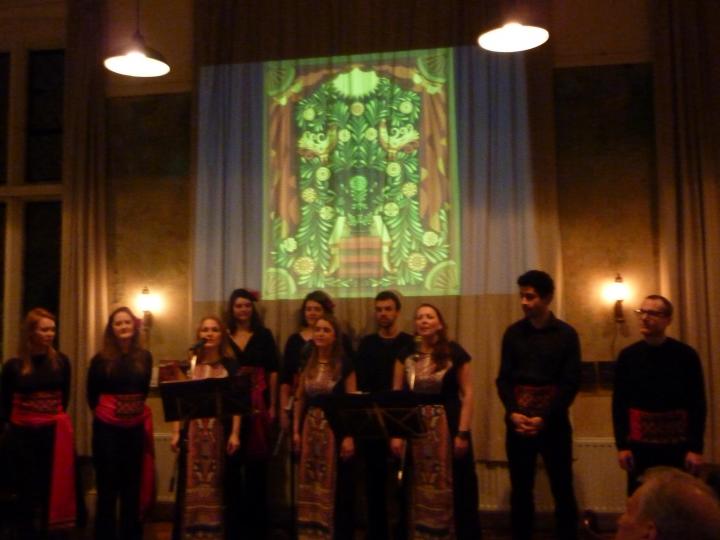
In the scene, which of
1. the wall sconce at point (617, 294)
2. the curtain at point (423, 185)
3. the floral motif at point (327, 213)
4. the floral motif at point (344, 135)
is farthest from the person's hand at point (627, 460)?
the floral motif at point (344, 135)

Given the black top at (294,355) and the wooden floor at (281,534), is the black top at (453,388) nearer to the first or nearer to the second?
the black top at (294,355)

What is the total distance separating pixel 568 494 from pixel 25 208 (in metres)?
4.82

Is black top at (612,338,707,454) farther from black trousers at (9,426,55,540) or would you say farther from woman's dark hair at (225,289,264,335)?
black trousers at (9,426,55,540)

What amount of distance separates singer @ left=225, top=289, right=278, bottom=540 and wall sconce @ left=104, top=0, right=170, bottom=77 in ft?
5.07

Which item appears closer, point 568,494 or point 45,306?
point 568,494

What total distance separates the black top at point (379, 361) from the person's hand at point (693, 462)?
1.70 m

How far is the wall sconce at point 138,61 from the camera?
500cm

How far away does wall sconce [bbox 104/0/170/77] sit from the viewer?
500 centimetres

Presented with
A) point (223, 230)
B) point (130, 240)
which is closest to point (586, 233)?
point (223, 230)

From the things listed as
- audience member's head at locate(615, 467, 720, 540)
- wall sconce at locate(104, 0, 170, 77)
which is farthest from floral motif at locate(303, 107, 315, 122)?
audience member's head at locate(615, 467, 720, 540)

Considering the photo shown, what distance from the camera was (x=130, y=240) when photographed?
6.39 m

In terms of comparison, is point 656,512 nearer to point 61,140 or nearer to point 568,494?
point 568,494

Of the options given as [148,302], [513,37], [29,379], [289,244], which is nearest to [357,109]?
[289,244]

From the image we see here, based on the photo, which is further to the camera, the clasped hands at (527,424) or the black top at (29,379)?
the black top at (29,379)
